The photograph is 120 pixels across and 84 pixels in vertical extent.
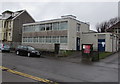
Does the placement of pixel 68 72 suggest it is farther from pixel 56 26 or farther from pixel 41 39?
pixel 41 39

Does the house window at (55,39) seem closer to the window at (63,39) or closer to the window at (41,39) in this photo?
the window at (63,39)

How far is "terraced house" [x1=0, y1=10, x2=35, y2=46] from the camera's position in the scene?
37.6 m

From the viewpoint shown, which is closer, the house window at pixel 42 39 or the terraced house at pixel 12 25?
the house window at pixel 42 39

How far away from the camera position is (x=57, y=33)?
27156mm

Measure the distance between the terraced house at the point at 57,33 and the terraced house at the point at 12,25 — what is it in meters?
5.96

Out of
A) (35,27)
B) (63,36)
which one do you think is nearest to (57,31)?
(63,36)

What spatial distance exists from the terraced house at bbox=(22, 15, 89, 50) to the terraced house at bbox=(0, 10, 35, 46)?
5963 mm

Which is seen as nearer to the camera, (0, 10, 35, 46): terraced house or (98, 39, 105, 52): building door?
(98, 39, 105, 52): building door

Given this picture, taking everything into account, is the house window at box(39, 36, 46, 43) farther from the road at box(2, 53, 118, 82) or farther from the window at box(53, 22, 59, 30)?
the road at box(2, 53, 118, 82)

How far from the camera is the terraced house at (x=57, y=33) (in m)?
25.7

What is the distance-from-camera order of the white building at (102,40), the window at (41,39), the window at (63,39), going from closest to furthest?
the white building at (102,40) → the window at (63,39) → the window at (41,39)

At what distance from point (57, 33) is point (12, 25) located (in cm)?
1606

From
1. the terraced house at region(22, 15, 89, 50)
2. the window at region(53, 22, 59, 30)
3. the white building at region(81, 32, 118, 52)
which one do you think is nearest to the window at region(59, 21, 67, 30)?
the terraced house at region(22, 15, 89, 50)

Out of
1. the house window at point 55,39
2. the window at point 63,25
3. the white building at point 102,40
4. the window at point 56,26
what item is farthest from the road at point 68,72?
the window at point 56,26
